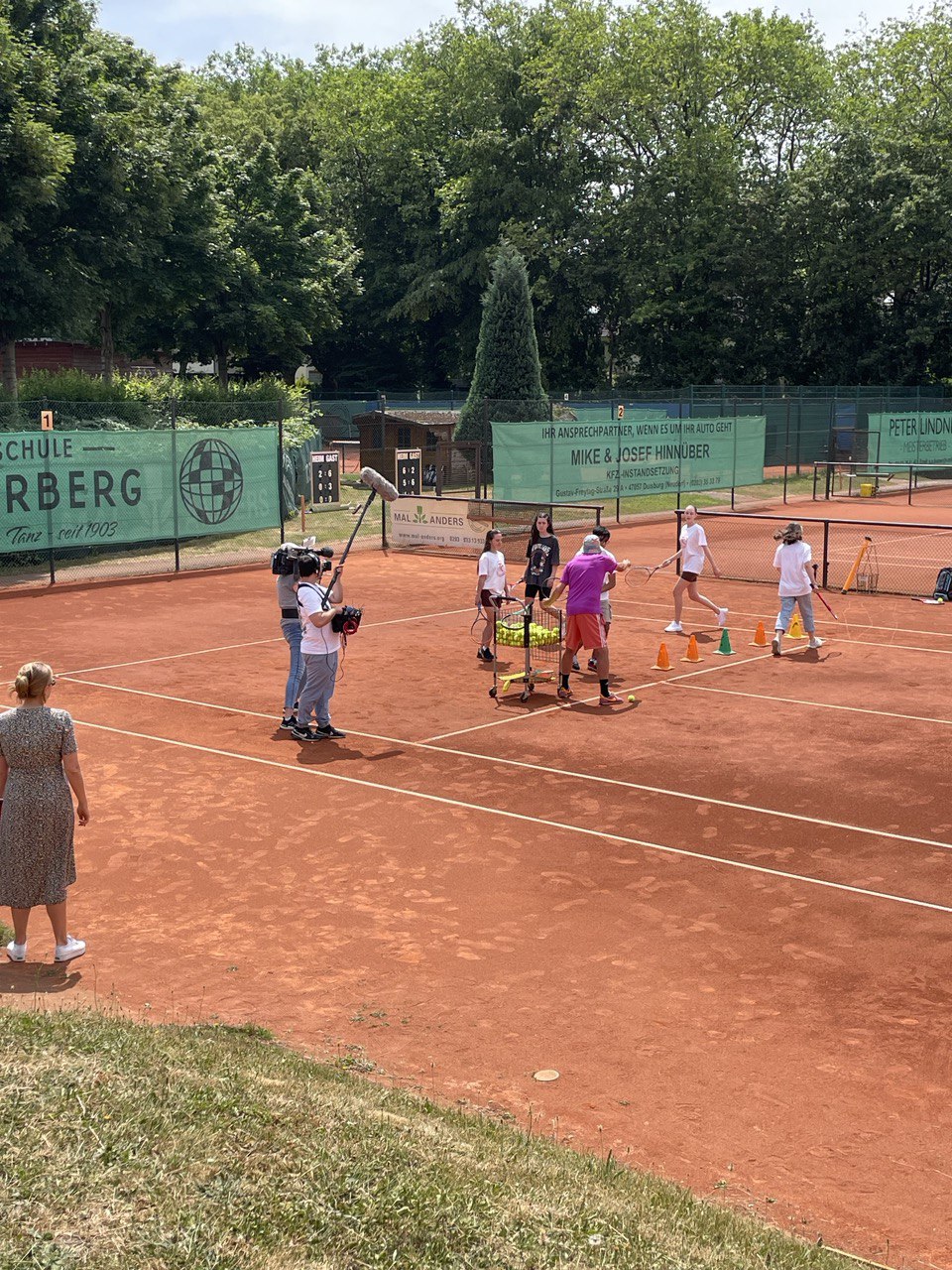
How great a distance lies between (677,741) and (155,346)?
4477 cm

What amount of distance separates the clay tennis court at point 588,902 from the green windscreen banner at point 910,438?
33.2 meters

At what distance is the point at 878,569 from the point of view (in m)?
26.6

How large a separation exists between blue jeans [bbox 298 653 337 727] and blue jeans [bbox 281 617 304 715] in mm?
292

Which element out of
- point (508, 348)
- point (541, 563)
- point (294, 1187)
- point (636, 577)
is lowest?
point (294, 1187)

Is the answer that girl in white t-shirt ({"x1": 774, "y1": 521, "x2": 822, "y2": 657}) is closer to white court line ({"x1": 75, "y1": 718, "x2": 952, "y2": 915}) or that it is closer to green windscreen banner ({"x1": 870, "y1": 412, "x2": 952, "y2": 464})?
white court line ({"x1": 75, "y1": 718, "x2": 952, "y2": 915})

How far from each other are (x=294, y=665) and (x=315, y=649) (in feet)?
2.65

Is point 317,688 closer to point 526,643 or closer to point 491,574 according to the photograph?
point 526,643

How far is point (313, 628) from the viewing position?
13203 millimetres

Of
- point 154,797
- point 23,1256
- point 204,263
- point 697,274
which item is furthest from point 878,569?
point 697,274

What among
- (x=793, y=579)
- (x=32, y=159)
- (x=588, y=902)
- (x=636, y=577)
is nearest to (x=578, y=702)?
(x=793, y=579)

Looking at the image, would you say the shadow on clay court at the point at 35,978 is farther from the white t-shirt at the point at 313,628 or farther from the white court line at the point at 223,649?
the white court line at the point at 223,649

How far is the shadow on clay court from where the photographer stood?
25.7 feet

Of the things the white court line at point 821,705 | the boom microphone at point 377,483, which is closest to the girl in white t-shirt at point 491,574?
the boom microphone at point 377,483

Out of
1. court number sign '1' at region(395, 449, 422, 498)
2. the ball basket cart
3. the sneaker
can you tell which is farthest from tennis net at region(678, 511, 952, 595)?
the sneaker
